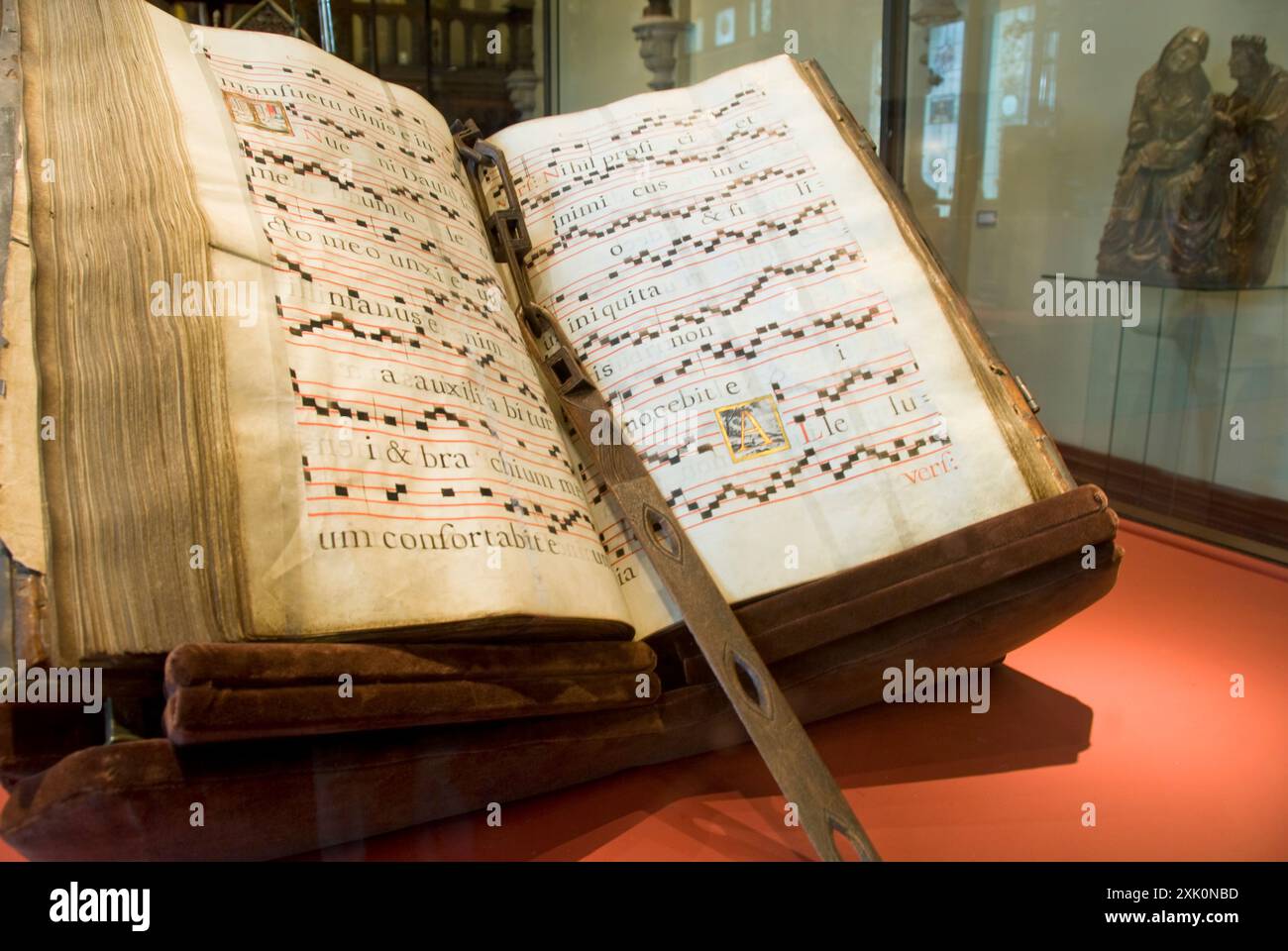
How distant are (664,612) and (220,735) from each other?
48cm

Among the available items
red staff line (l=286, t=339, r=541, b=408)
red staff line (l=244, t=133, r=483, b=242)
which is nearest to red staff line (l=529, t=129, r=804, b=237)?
red staff line (l=244, t=133, r=483, b=242)

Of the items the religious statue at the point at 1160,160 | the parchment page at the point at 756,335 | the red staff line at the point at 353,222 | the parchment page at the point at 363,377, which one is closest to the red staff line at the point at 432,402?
the parchment page at the point at 363,377

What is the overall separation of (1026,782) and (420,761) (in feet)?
2.04

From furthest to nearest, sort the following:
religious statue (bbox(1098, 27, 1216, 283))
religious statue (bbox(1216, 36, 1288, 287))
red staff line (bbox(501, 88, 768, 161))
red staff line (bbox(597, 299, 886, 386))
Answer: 1. religious statue (bbox(1098, 27, 1216, 283))
2. religious statue (bbox(1216, 36, 1288, 287))
3. red staff line (bbox(501, 88, 768, 161))
4. red staff line (bbox(597, 299, 886, 386))

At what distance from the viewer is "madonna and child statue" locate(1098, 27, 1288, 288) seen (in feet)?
7.81

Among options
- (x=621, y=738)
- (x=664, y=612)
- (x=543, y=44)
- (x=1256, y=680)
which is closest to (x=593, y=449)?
(x=664, y=612)

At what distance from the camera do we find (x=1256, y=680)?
1.32 meters

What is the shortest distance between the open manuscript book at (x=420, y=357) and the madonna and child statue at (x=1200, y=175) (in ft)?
4.31

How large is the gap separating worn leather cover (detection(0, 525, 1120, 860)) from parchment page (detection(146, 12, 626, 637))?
111 mm

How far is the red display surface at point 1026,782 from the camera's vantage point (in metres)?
1.01

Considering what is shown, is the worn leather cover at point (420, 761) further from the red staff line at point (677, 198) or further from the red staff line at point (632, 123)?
the red staff line at point (632, 123)

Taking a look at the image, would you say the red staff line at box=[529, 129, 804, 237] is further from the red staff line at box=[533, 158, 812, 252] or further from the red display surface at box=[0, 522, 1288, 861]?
the red display surface at box=[0, 522, 1288, 861]

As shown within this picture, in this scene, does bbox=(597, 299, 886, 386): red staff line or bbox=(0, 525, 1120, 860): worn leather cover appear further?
bbox=(597, 299, 886, 386): red staff line
